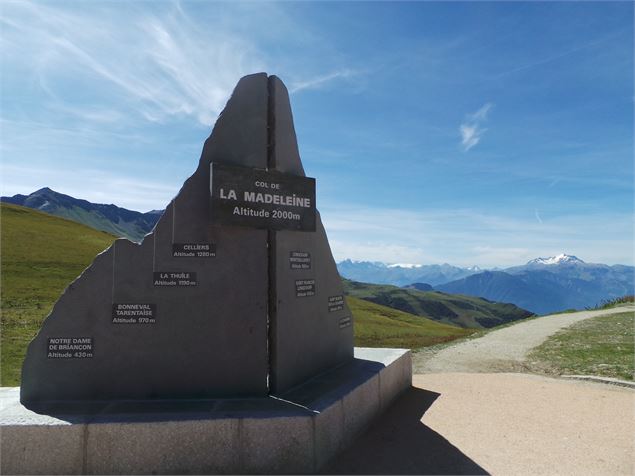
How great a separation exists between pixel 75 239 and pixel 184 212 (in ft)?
235

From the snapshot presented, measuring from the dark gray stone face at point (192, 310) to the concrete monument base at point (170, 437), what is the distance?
50 centimetres

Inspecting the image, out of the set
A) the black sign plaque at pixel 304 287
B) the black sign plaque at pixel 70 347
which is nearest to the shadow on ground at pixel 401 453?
the black sign plaque at pixel 304 287

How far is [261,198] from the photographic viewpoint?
814cm

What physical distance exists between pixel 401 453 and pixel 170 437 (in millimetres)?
3967

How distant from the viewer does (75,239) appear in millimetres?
68688

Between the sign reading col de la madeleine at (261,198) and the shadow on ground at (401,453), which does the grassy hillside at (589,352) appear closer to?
the shadow on ground at (401,453)

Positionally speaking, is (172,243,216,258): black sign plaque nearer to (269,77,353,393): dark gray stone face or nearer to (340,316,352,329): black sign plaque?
(269,77,353,393): dark gray stone face

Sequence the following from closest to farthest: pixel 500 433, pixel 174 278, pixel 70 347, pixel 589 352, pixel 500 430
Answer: pixel 70 347, pixel 174 278, pixel 500 433, pixel 500 430, pixel 589 352

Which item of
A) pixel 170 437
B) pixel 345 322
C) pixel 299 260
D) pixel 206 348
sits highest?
pixel 299 260

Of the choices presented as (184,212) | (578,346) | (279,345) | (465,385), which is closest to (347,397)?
(279,345)

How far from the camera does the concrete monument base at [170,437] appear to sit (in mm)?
5969

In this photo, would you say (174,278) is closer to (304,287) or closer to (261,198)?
(261,198)

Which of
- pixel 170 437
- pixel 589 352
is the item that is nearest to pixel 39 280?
pixel 170 437

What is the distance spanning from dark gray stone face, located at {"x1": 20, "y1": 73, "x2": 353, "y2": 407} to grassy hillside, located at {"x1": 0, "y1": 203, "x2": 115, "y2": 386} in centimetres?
606
